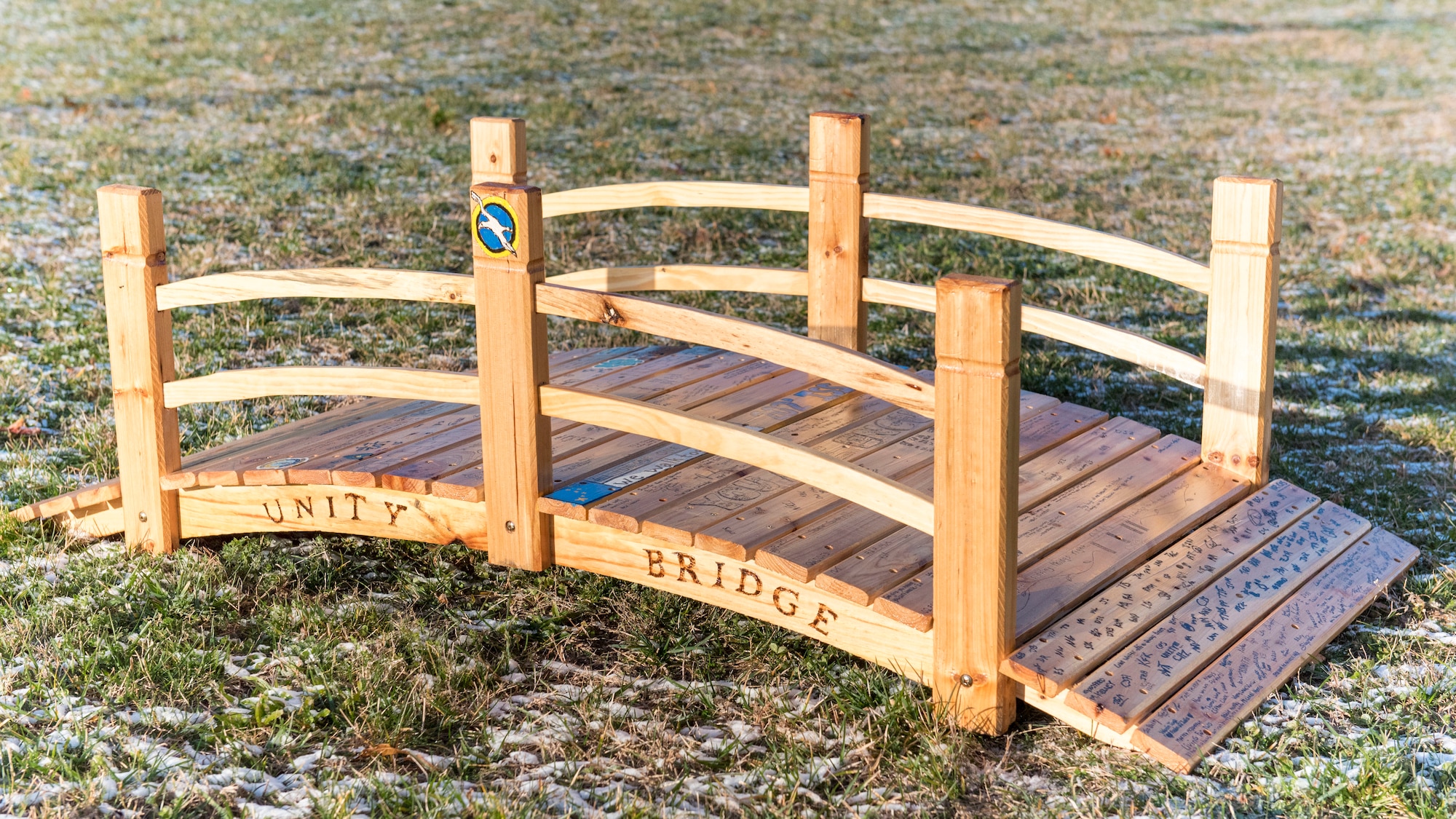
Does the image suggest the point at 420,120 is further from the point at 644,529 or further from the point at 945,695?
the point at 945,695

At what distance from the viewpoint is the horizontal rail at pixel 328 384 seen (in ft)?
15.5

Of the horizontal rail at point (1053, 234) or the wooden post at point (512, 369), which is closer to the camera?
the wooden post at point (512, 369)

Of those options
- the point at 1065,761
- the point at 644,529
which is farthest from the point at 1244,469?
the point at 644,529

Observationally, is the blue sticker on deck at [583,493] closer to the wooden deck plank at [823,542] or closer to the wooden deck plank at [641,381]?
the wooden deck plank at [641,381]

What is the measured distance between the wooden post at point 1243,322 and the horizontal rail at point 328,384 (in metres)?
2.83

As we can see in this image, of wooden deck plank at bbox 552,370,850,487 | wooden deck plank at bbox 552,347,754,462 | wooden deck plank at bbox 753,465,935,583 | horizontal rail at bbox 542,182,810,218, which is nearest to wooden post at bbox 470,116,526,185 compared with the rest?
horizontal rail at bbox 542,182,810,218

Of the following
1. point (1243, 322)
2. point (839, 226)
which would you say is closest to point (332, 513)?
point (839, 226)

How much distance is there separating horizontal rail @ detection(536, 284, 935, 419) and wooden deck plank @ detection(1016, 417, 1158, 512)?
1263 mm

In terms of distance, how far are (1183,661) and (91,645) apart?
3.64m

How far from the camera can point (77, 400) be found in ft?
23.1

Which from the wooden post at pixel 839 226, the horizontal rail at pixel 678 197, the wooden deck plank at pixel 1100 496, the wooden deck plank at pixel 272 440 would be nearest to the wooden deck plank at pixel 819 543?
the wooden deck plank at pixel 1100 496

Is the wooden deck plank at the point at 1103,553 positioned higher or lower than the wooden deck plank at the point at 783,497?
lower

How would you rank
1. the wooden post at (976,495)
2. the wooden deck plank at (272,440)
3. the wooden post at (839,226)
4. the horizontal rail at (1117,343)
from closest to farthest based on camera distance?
the wooden post at (976,495), the horizontal rail at (1117,343), the wooden deck plank at (272,440), the wooden post at (839,226)

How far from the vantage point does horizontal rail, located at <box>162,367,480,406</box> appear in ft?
15.5
